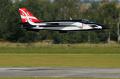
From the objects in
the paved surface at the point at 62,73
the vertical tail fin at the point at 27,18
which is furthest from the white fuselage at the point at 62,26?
the paved surface at the point at 62,73

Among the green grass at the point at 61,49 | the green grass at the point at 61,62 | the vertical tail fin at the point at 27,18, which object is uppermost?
the vertical tail fin at the point at 27,18

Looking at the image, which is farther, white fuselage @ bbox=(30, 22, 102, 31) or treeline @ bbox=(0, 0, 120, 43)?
treeline @ bbox=(0, 0, 120, 43)

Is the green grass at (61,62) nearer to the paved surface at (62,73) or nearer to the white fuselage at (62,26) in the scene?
the paved surface at (62,73)

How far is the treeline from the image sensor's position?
115 m

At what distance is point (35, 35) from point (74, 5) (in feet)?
87.8

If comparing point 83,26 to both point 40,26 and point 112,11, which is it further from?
point 112,11

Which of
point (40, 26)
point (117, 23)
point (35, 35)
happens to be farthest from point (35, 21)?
point (117, 23)

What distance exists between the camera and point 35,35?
118m

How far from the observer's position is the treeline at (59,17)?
378 ft

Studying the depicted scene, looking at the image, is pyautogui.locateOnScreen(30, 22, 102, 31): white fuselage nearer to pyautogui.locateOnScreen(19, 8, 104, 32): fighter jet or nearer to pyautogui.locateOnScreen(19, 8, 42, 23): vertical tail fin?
pyautogui.locateOnScreen(19, 8, 104, 32): fighter jet

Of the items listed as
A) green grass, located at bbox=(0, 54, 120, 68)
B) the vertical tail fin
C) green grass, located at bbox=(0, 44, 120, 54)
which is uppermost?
the vertical tail fin

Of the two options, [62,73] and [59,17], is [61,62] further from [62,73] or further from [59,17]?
[59,17]

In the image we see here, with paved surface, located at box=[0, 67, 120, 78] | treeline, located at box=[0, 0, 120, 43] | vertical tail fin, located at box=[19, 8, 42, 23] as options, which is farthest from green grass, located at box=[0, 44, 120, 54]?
paved surface, located at box=[0, 67, 120, 78]

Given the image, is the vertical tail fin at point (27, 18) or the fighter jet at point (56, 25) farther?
the vertical tail fin at point (27, 18)
